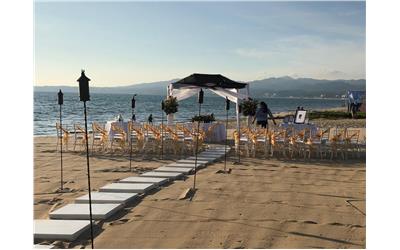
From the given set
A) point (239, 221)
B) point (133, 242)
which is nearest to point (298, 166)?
point (239, 221)

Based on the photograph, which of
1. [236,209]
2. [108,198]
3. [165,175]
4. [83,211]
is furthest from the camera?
[165,175]

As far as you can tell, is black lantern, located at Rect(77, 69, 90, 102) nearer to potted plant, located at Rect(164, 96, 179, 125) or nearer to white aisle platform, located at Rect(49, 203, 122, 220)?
white aisle platform, located at Rect(49, 203, 122, 220)

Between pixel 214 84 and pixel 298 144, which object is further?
pixel 214 84

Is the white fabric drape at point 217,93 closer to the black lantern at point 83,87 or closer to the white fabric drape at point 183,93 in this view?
the white fabric drape at point 183,93

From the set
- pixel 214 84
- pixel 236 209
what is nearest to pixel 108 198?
pixel 236 209

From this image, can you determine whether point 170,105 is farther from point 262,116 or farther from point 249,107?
point 262,116

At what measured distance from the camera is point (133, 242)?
16.3ft

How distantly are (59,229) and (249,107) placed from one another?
10602mm

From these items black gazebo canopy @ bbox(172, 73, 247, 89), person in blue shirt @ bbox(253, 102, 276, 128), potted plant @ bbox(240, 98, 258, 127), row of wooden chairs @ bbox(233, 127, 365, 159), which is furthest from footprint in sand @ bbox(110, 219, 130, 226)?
potted plant @ bbox(240, 98, 258, 127)

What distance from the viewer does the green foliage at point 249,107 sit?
1517 cm

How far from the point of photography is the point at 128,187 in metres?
7.34

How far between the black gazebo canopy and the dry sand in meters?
4.09
